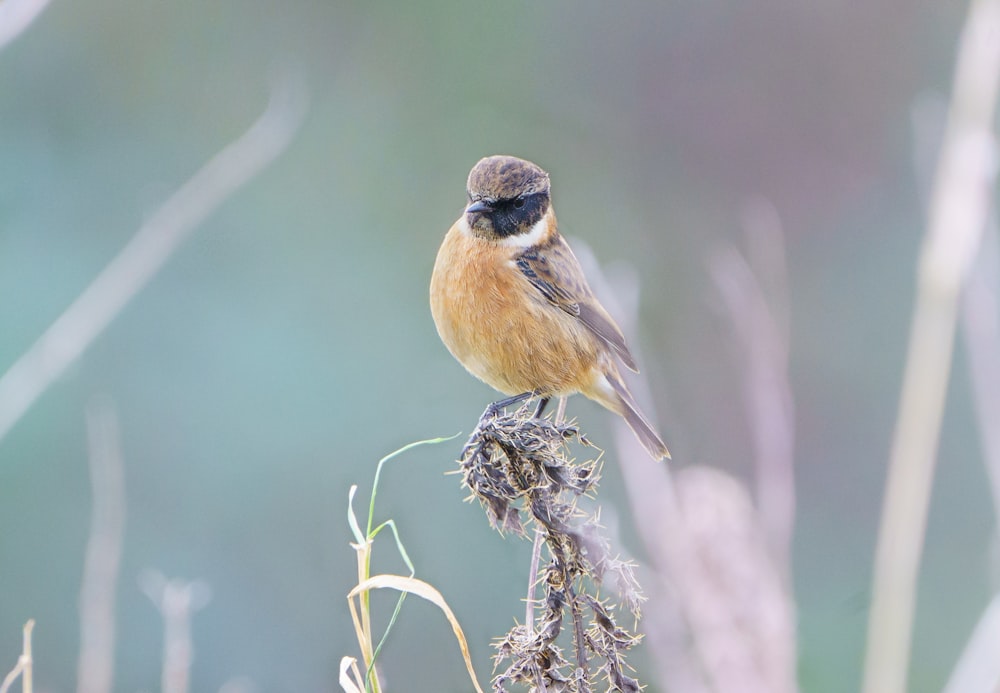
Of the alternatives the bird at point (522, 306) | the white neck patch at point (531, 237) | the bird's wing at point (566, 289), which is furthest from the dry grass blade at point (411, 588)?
the white neck patch at point (531, 237)

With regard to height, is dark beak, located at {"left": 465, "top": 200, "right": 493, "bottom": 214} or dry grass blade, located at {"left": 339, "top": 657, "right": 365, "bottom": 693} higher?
dark beak, located at {"left": 465, "top": 200, "right": 493, "bottom": 214}

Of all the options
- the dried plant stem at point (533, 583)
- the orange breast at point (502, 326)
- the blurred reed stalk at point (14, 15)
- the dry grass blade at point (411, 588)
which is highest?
the orange breast at point (502, 326)

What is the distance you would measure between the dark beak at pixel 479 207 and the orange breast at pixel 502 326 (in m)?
0.13

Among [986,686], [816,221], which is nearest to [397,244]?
[816,221]

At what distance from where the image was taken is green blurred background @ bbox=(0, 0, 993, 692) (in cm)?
688

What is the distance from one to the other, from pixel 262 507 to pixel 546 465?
4946 millimetres

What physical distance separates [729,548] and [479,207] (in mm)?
1788

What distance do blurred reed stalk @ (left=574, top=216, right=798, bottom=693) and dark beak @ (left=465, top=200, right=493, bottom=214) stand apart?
0.77 m

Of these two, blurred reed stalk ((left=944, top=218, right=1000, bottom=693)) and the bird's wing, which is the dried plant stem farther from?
the bird's wing

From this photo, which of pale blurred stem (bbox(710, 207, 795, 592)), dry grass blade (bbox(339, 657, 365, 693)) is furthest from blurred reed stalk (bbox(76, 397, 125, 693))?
pale blurred stem (bbox(710, 207, 795, 592))

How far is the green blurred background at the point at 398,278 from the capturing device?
6.88 m

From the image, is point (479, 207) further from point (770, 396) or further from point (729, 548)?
point (729, 548)

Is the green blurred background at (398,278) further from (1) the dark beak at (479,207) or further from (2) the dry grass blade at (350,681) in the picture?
(2) the dry grass blade at (350,681)

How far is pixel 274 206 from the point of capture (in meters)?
8.42
